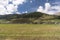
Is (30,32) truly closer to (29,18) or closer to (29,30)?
(29,30)

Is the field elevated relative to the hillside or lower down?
lower down

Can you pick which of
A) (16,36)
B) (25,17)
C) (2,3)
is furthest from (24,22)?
(2,3)

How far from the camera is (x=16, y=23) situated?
2312 mm

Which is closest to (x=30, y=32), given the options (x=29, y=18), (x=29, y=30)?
(x=29, y=30)

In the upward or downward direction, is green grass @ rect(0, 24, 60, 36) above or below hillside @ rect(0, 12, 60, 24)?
below

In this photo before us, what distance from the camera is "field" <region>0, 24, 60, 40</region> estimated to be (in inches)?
87.9

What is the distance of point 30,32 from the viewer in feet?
7.45

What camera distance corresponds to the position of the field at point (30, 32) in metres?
2.23

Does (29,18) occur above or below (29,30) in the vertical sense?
above

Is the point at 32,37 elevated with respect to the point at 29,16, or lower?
lower

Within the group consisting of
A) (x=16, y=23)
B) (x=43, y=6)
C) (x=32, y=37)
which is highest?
(x=43, y=6)

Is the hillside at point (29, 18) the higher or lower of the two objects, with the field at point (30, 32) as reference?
higher

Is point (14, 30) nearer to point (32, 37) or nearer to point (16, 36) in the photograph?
point (16, 36)

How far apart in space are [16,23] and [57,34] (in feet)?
1.75
